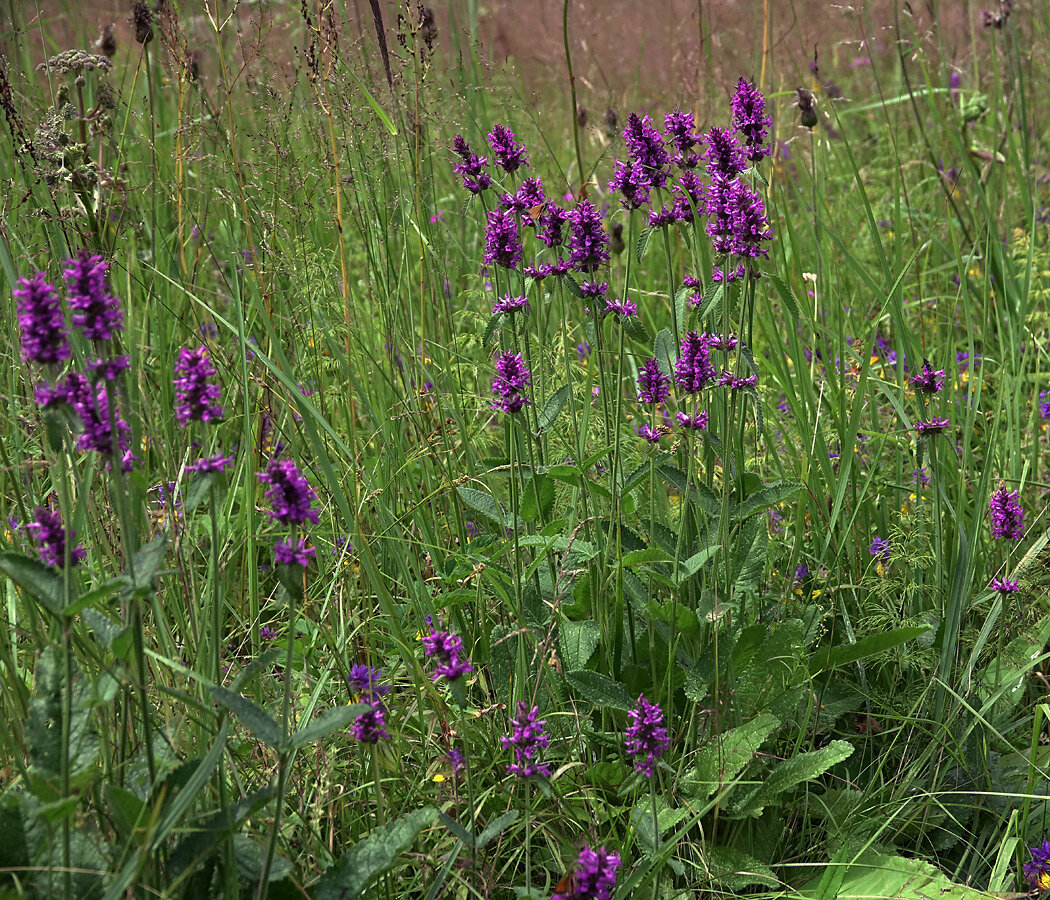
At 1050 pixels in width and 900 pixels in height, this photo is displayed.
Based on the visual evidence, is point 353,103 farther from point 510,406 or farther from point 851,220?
point 851,220

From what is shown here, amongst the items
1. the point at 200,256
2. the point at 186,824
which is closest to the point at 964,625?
the point at 186,824

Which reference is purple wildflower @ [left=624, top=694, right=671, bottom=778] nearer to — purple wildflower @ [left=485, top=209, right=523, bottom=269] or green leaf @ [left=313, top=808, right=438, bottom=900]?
green leaf @ [left=313, top=808, right=438, bottom=900]

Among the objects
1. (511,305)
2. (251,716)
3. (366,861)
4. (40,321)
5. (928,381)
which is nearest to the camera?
(40,321)

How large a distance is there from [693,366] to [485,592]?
626 mm

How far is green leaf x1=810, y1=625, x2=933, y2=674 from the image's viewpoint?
162cm

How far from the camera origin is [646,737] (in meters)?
1.31

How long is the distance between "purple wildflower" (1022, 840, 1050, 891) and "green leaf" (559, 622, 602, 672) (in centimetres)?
73

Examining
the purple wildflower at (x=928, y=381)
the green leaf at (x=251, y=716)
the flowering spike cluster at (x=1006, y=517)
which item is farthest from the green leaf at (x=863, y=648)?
the green leaf at (x=251, y=716)

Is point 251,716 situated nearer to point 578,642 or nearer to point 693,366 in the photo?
point 578,642

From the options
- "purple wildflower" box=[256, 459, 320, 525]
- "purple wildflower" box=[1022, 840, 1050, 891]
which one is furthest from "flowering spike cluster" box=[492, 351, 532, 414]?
"purple wildflower" box=[1022, 840, 1050, 891]

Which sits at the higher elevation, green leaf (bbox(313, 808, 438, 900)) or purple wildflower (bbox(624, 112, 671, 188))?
purple wildflower (bbox(624, 112, 671, 188))

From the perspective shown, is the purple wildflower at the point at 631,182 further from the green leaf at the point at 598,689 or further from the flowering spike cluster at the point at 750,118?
the green leaf at the point at 598,689

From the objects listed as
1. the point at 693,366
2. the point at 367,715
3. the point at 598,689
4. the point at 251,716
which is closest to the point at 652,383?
the point at 693,366

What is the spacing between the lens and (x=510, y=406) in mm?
1463
